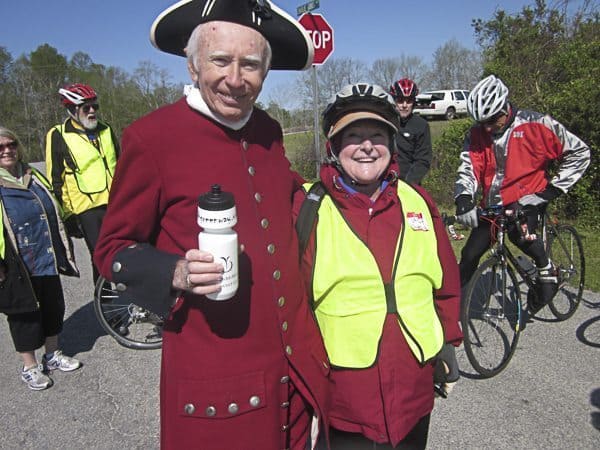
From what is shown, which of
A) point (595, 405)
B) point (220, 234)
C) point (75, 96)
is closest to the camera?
point (220, 234)

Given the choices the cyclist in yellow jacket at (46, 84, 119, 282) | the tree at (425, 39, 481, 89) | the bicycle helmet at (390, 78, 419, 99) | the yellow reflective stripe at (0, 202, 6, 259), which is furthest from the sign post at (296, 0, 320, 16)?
the tree at (425, 39, 481, 89)

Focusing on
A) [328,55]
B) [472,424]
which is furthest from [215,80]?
[328,55]

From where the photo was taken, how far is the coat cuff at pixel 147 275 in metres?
1.32

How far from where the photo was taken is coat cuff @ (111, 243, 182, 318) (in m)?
1.32

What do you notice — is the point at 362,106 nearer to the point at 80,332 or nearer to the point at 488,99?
the point at 488,99

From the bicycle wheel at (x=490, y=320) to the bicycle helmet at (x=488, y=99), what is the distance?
1183 mm

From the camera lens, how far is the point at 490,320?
4137mm

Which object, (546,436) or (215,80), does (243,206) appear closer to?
(215,80)

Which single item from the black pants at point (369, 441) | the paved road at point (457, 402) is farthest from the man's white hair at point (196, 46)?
the paved road at point (457, 402)

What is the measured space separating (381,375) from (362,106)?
1.01 metres

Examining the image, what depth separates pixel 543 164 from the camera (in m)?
3.99

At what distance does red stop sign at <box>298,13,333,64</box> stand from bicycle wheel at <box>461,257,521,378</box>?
3961mm

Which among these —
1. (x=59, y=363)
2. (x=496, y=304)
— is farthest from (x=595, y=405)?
(x=59, y=363)

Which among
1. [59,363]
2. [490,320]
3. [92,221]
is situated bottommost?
[59,363]
